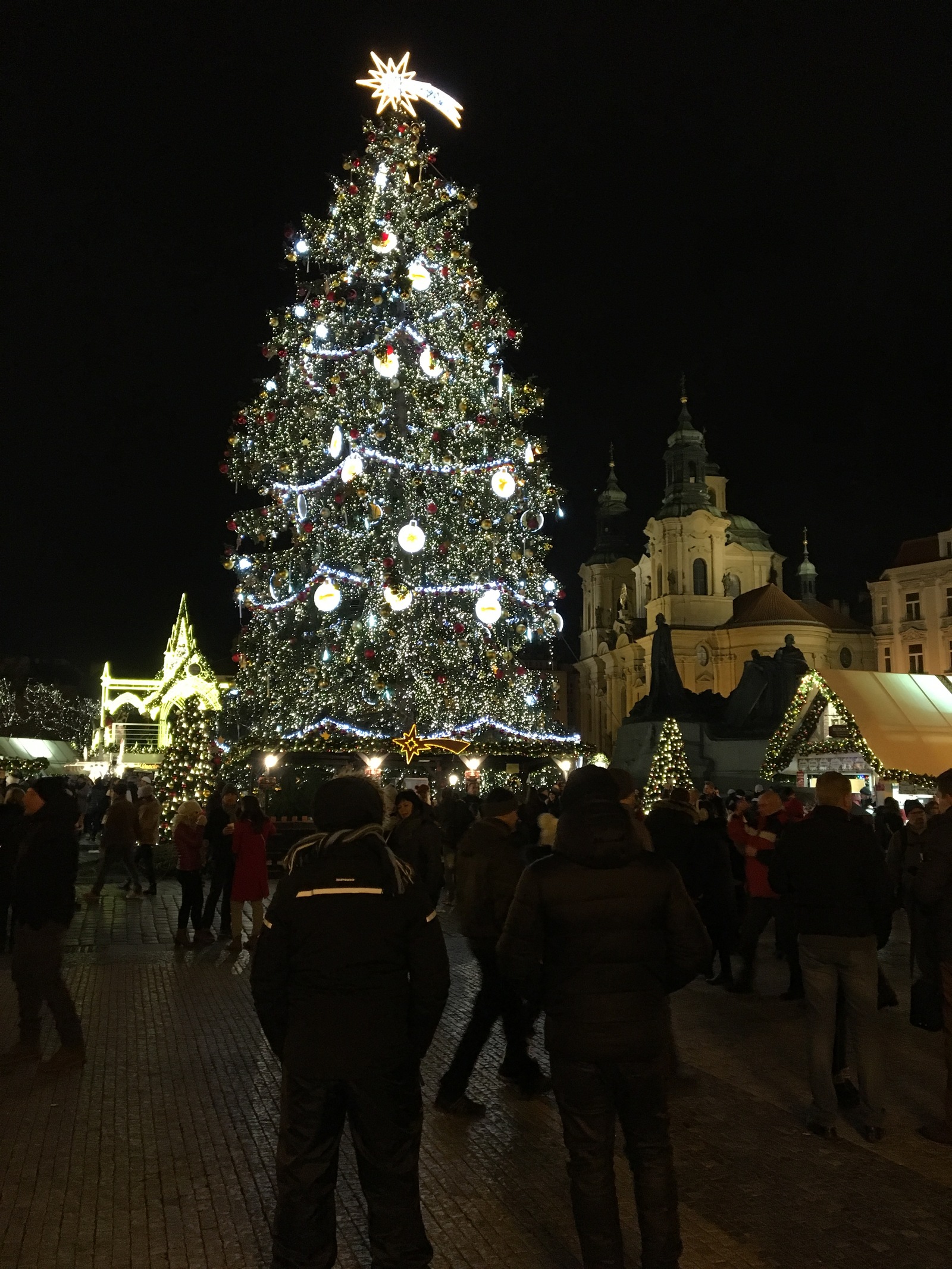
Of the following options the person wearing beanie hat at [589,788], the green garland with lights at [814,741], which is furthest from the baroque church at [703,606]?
the person wearing beanie hat at [589,788]

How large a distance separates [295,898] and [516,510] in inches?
834

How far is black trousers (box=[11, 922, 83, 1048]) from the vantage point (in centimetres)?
716

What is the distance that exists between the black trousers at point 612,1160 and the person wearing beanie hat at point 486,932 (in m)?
2.45

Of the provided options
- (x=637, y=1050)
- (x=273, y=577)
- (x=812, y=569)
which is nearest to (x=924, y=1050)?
(x=637, y=1050)

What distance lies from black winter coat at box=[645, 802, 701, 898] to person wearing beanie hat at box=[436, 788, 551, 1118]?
1834mm

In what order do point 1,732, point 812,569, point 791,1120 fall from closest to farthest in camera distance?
1. point 791,1120
2. point 1,732
3. point 812,569

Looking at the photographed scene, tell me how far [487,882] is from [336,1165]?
9.13 ft

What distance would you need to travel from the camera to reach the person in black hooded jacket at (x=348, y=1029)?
3.71m

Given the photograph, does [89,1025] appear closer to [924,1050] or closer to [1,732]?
[924,1050]

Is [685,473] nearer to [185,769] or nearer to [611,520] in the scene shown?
[611,520]

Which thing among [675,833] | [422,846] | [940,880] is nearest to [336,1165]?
[940,880]

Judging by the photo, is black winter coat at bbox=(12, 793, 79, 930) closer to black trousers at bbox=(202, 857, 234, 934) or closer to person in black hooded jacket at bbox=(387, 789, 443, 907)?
person in black hooded jacket at bbox=(387, 789, 443, 907)

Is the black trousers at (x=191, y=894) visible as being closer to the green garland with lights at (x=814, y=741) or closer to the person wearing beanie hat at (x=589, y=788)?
the person wearing beanie hat at (x=589, y=788)

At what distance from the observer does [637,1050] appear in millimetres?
3842
